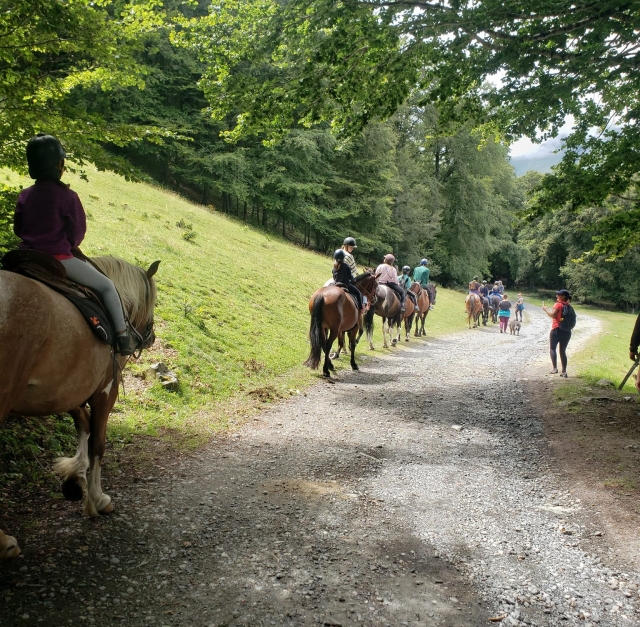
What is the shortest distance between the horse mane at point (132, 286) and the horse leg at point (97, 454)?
0.77m

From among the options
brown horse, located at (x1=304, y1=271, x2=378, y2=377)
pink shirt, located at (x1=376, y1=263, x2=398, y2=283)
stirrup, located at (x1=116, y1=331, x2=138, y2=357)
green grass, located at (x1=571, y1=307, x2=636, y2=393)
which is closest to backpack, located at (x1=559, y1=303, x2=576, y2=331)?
green grass, located at (x1=571, y1=307, x2=636, y2=393)

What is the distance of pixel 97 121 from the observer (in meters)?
5.30

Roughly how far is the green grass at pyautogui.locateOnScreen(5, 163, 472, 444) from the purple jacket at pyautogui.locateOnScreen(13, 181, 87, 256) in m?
3.03

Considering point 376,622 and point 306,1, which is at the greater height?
point 306,1

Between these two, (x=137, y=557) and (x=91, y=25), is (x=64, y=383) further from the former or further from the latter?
(x=91, y=25)

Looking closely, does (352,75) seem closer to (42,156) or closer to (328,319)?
(328,319)

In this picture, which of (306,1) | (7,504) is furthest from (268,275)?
(7,504)

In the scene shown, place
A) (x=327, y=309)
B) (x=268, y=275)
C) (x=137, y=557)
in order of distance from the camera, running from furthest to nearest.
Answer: (x=268, y=275) < (x=327, y=309) < (x=137, y=557)

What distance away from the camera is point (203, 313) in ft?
40.5

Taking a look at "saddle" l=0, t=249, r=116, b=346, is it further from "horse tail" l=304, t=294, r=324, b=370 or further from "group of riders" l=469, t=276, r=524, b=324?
"group of riders" l=469, t=276, r=524, b=324

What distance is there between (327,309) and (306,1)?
5.92 metres

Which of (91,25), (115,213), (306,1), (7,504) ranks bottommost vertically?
(7,504)

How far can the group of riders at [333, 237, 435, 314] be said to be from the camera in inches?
482

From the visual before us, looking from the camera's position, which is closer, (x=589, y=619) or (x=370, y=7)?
Result: (x=589, y=619)
